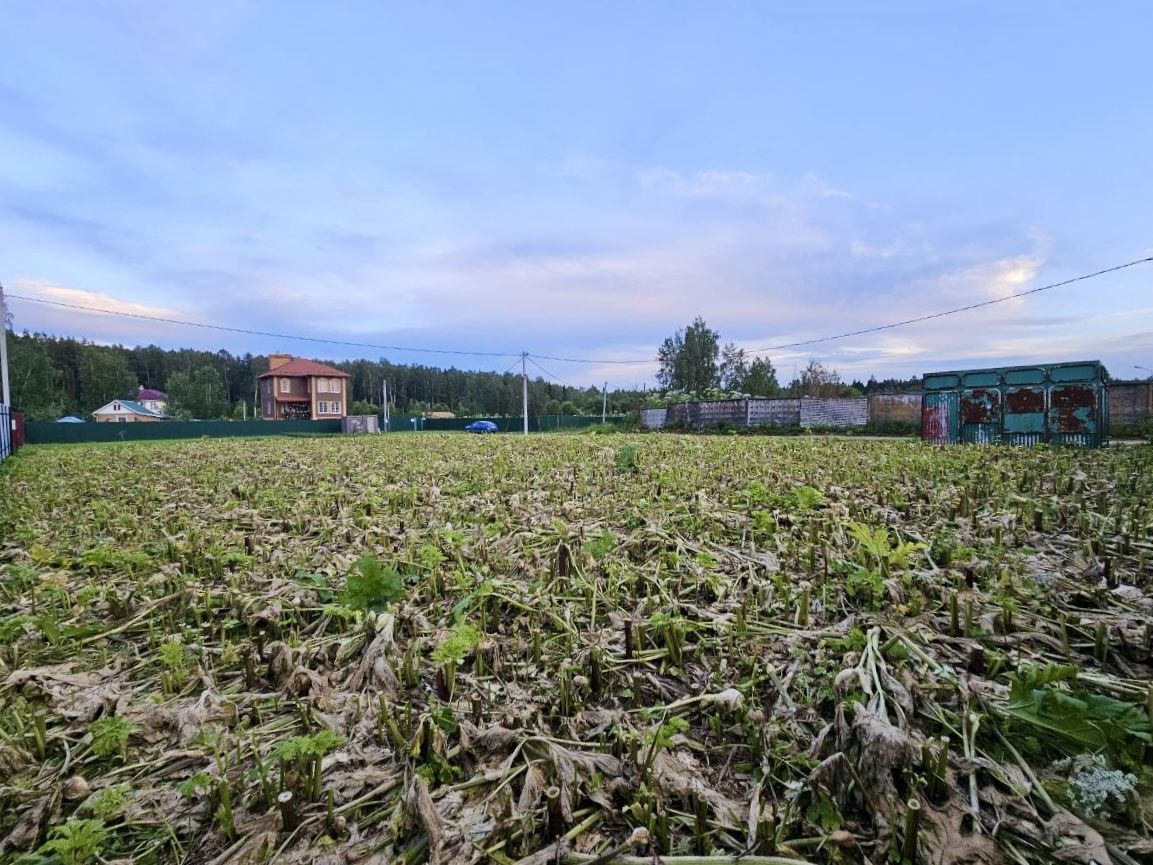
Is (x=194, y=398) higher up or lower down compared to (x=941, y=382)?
higher up

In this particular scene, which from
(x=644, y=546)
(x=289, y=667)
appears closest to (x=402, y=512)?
(x=644, y=546)

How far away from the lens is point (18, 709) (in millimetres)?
1989

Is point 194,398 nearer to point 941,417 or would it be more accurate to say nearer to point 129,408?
point 129,408

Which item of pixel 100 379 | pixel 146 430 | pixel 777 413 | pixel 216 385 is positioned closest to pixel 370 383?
pixel 216 385

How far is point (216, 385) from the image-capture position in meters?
81.9

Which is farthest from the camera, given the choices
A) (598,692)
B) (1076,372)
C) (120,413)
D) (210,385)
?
(210,385)

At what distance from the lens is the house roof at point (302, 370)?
2130 inches

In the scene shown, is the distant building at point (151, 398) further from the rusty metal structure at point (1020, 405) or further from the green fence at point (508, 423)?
the rusty metal structure at point (1020, 405)

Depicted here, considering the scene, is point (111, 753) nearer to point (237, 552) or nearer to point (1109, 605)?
point (237, 552)

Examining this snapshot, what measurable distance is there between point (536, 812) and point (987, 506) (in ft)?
14.3

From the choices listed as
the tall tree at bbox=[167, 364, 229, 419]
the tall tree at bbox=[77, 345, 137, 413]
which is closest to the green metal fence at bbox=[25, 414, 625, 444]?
the tall tree at bbox=[167, 364, 229, 419]

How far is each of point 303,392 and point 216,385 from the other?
37651 millimetres

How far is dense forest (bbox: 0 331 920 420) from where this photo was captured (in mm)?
54094

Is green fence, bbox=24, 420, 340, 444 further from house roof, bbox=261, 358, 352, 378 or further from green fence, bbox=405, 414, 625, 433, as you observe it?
house roof, bbox=261, 358, 352, 378
